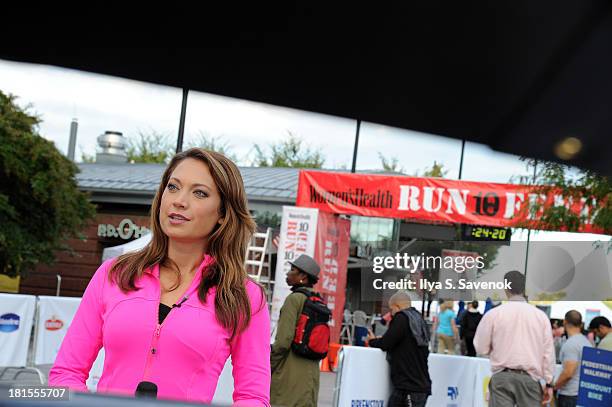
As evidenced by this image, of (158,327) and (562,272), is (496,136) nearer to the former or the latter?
(562,272)

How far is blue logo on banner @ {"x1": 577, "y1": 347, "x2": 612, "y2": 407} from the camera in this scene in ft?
22.2

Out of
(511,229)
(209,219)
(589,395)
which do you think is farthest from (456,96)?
(589,395)

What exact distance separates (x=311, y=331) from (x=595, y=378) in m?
2.55

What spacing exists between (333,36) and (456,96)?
0.13 metres

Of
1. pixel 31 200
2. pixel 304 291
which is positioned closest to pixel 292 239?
pixel 304 291

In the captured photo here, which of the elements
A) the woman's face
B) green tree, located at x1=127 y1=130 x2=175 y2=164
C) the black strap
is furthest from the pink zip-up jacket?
the black strap

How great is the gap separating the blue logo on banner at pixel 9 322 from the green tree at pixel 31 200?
5.20 m

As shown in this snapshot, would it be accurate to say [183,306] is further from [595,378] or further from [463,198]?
[595,378]

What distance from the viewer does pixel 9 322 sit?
27.8ft

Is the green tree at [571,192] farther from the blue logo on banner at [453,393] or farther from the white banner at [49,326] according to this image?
the white banner at [49,326]

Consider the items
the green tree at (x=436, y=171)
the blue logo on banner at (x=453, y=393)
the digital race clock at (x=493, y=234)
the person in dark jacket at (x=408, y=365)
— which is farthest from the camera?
the blue logo on banner at (x=453, y=393)

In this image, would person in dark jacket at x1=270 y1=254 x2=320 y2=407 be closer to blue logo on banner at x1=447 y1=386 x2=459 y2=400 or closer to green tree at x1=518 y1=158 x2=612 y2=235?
blue logo on banner at x1=447 y1=386 x2=459 y2=400

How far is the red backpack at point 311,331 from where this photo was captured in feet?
19.1

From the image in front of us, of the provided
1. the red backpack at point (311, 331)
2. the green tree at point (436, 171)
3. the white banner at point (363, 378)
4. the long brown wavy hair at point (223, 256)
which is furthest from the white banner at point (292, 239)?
the green tree at point (436, 171)
